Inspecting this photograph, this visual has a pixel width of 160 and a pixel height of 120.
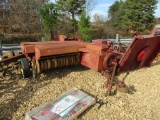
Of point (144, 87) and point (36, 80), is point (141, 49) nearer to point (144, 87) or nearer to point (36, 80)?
point (144, 87)

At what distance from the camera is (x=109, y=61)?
341 centimetres

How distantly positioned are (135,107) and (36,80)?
2165 millimetres

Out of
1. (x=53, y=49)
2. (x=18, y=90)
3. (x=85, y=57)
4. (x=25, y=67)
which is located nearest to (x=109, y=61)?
(x=85, y=57)

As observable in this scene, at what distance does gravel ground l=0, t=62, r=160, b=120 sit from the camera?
2.47m

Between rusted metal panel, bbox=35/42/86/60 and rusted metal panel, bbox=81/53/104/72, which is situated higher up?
rusted metal panel, bbox=35/42/86/60

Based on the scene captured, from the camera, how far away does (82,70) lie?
13.9 ft

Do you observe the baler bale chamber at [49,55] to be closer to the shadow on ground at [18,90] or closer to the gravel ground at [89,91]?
the shadow on ground at [18,90]

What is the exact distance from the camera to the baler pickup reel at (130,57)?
3248 millimetres

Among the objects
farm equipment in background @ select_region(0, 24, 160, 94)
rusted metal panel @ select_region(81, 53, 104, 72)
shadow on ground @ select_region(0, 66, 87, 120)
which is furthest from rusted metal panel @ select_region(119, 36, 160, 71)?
shadow on ground @ select_region(0, 66, 87, 120)

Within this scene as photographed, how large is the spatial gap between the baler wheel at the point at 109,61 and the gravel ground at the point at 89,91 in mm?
370

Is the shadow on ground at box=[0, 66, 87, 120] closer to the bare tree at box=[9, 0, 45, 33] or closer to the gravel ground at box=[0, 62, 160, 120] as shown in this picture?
the gravel ground at box=[0, 62, 160, 120]

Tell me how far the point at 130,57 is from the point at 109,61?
0.61 metres

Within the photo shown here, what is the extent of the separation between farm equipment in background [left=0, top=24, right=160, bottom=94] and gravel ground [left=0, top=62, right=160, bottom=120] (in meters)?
0.24

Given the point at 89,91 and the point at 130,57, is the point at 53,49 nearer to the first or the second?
the point at 89,91
